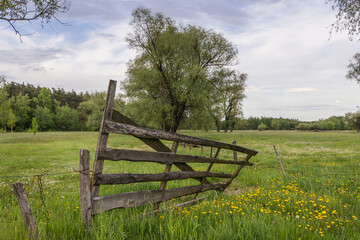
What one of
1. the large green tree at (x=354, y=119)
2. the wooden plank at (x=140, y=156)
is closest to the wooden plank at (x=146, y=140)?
the wooden plank at (x=140, y=156)

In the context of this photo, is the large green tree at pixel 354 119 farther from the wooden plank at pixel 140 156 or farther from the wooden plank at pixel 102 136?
the wooden plank at pixel 102 136

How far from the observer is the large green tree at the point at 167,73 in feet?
96.4

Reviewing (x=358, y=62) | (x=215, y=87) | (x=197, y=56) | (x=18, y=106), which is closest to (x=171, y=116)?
(x=215, y=87)

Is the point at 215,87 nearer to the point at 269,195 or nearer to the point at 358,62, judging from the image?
the point at 269,195

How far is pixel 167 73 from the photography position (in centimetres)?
3064

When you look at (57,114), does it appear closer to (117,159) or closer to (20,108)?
(20,108)

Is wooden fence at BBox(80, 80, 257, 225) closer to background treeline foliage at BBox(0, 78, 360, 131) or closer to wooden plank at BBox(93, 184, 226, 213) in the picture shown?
wooden plank at BBox(93, 184, 226, 213)

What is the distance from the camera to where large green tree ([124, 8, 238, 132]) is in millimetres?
29375

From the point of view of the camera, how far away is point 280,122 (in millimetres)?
136500

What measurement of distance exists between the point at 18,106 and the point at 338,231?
95622 mm

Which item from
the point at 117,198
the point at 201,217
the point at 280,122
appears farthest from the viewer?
the point at 280,122

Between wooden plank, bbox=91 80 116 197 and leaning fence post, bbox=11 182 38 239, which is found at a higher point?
wooden plank, bbox=91 80 116 197

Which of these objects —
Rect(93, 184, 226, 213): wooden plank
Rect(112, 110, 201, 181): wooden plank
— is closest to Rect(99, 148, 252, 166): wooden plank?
Rect(112, 110, 201, 181): wooden plank

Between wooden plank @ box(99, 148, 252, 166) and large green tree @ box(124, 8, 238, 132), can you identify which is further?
large green tree @ box(124, 8, 238, 132)
